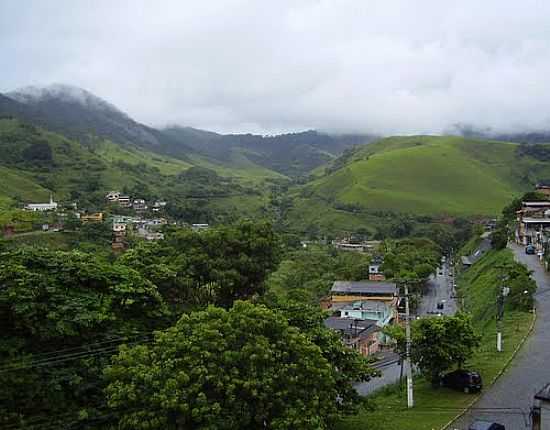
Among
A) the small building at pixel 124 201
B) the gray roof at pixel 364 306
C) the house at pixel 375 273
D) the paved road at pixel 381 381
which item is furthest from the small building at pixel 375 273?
the small building at pixel 124 201

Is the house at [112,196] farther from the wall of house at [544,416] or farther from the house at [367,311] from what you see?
the wall of house at [544,416]

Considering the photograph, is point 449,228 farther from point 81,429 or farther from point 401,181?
point 81,429

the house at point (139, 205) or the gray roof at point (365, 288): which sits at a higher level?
the house at point (139, 205)

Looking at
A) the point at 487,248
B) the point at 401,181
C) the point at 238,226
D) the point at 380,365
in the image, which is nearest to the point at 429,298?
the point at 487,248

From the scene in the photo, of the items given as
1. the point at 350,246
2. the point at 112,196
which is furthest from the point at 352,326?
the point at 112,196

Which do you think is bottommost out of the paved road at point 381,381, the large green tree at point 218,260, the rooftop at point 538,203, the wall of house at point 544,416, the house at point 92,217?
the paved road at point 381,381
